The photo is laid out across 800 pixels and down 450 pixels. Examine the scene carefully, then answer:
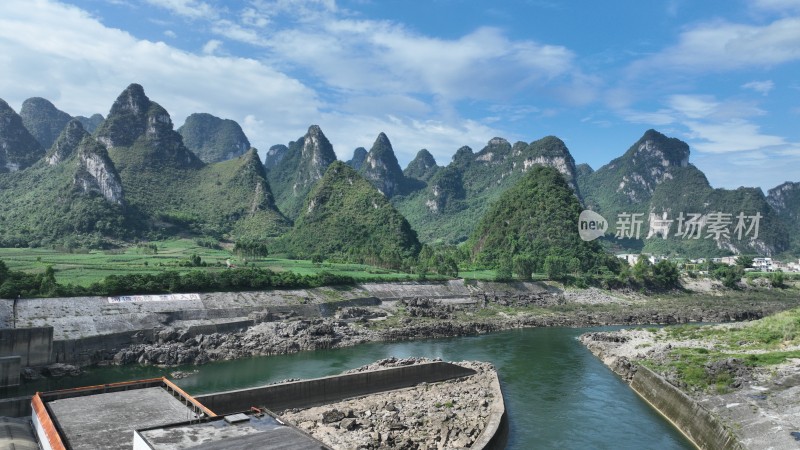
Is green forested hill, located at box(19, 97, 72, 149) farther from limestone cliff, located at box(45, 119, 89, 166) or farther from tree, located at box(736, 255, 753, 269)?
tree, located at box(736, 255, 753, 269)

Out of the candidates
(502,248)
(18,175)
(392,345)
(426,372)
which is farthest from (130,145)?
(426,372)

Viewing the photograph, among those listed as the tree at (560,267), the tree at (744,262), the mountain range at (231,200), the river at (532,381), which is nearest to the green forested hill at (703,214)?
the mountain range at (231,200)

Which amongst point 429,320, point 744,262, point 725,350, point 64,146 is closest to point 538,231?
point 744,262

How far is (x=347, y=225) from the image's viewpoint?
395ft

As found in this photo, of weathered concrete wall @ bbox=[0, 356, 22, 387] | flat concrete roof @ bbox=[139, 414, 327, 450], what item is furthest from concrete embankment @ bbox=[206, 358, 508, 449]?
weathered concrete wall @ bbox=[0, 356, 22, 387]

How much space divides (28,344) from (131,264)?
112 feet

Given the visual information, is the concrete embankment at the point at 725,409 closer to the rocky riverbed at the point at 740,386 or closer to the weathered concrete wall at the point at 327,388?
the rocky riverbed at the point at 740,386

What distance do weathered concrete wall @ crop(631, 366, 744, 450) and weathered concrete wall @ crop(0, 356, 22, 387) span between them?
4018cm

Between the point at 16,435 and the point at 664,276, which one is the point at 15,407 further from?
the point at 664,276

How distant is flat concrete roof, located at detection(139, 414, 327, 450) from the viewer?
14.7 meters

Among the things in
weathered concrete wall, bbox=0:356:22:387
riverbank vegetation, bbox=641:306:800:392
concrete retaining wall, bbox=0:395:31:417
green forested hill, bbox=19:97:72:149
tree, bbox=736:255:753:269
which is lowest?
weathered concrete wall, bbox=0:356:22:387

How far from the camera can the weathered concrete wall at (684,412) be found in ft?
82.5

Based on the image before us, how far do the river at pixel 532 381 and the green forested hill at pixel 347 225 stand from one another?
5052 centimetres

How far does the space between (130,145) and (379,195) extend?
73.5 m
